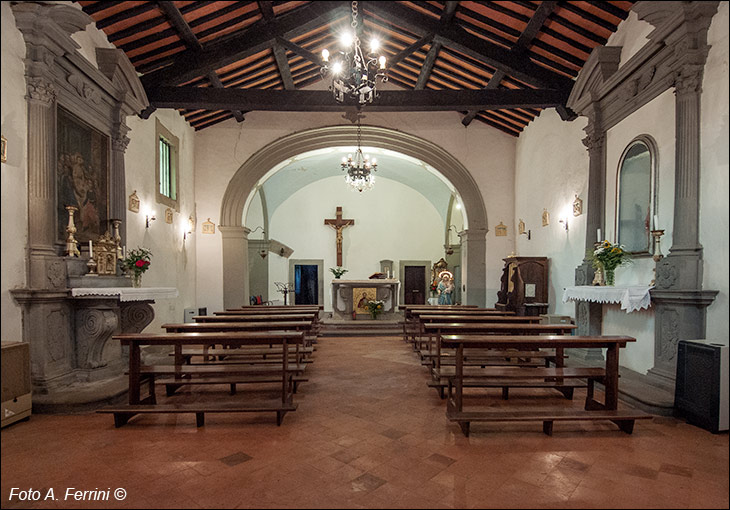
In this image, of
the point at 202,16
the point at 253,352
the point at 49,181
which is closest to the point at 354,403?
the point at 253,352

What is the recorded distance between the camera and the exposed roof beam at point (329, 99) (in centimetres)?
723

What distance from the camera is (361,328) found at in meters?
10.1

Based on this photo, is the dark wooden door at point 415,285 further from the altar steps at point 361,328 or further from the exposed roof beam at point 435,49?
the exposed roof beam at point 435,49

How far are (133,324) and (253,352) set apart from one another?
1680mm

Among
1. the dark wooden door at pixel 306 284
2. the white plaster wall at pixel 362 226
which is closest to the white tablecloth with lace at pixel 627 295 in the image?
the white plaster wall at pixel 362 226

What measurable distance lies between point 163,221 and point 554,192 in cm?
764

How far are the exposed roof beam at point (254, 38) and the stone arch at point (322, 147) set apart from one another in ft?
13.6

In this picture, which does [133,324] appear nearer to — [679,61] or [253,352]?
[253,352]

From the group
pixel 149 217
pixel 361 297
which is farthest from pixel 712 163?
pixel 361 297

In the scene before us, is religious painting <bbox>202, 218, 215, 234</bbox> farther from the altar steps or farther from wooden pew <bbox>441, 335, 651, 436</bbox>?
wooden pew <bbox>441, 335, 651, 436</bbox>

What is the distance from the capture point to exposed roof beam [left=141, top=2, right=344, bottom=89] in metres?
5.91

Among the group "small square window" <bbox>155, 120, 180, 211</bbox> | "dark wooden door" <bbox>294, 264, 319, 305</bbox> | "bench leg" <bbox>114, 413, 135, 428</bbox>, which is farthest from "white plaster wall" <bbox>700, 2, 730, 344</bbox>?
"dark wooden door" <bbox>294, 264, 319, 305</bbox>

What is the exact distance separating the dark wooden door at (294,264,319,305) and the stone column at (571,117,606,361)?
10654 mm

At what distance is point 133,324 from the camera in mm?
5512
